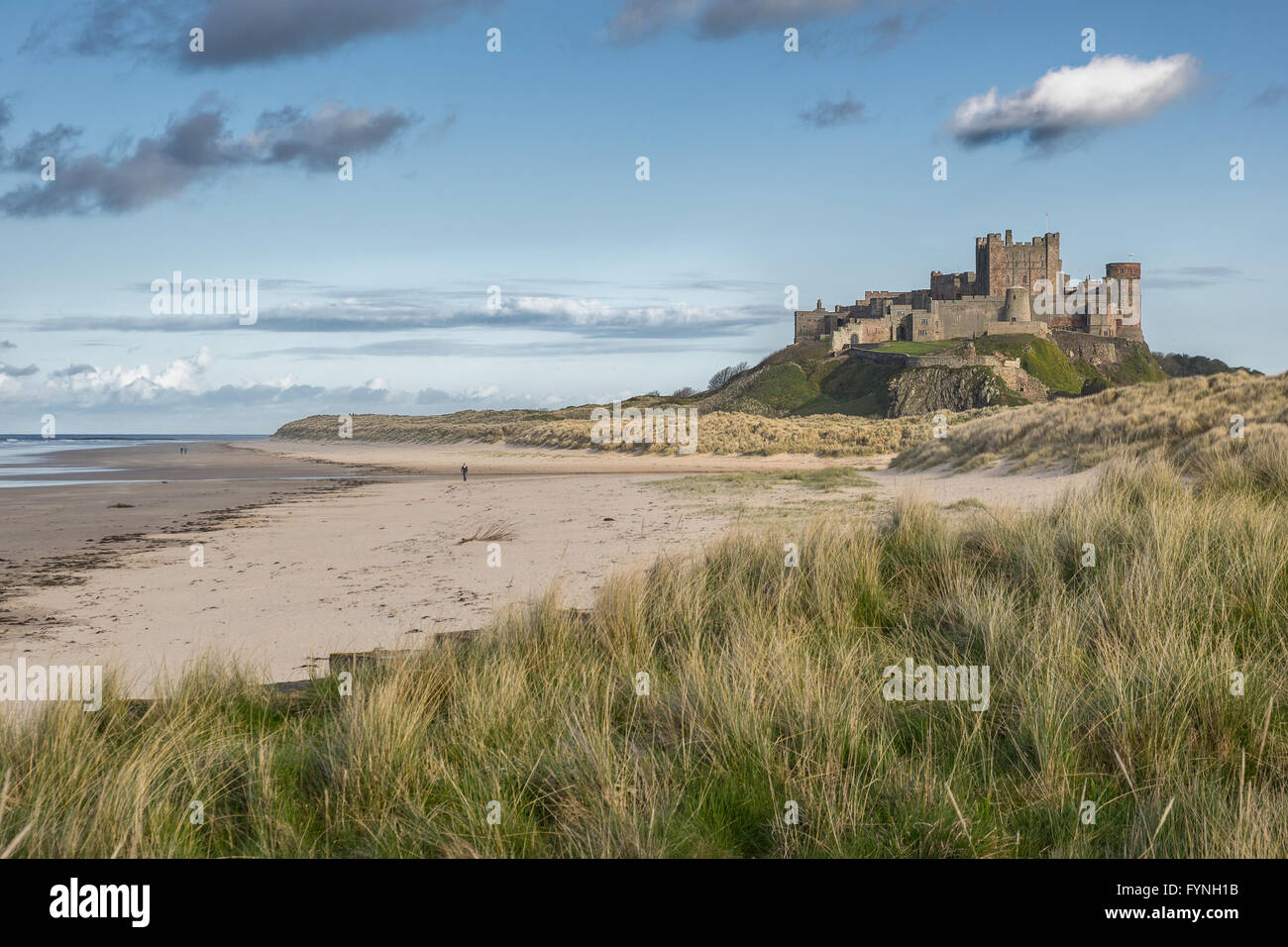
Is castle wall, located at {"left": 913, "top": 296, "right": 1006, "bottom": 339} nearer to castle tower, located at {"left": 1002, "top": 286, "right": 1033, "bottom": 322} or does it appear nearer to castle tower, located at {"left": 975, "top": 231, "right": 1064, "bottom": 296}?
castle tower, located at {"left": 1002, "top": 286, "right": 1033, "bottom": 322}

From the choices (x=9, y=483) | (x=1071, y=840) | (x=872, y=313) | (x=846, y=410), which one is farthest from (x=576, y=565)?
(x=872, y=313)

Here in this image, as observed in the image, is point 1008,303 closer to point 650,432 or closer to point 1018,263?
point 1018,263

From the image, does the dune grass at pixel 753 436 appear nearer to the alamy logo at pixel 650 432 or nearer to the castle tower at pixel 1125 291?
the alamy logo at pixel 650 432

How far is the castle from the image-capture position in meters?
108

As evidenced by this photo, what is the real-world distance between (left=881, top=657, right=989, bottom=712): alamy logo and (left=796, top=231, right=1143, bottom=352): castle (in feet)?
364

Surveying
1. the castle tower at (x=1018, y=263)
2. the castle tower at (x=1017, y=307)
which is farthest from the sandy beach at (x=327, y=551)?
the castle tower at (x=1018, y=263)

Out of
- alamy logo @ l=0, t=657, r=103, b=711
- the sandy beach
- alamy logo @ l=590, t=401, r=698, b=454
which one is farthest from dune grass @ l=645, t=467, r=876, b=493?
alamy logo @ l=590, t=401, r=698, b=454

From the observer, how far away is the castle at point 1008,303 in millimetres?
108188

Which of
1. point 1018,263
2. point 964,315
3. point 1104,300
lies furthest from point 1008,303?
point 1104,300
